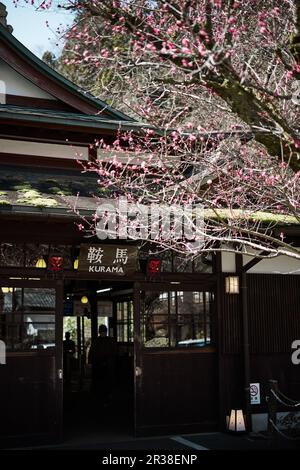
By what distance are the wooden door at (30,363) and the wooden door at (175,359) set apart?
149cm

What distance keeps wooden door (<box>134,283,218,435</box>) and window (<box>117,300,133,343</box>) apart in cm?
346

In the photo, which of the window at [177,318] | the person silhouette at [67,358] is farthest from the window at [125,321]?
the window at [177,318]

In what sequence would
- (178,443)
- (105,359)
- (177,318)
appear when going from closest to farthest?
1. (178,443)
2. (177,318)
3. (105,359)

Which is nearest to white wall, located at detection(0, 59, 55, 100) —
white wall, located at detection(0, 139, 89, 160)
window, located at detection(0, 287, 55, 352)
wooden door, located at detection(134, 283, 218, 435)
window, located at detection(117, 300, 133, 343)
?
white wall, located at detection(0, 139, 89, 160)

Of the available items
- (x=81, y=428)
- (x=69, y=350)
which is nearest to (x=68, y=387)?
(x=69, y=350)

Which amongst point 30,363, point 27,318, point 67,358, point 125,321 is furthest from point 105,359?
point 27,318

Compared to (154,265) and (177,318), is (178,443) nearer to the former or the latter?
(177,318)

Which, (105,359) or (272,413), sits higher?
(105,359)

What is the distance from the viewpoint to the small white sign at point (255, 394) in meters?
11.1

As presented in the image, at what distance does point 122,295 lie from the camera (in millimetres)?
15602

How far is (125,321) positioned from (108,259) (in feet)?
17.5

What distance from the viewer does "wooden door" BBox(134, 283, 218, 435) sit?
10.5 m

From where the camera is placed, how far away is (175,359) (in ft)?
35.4
